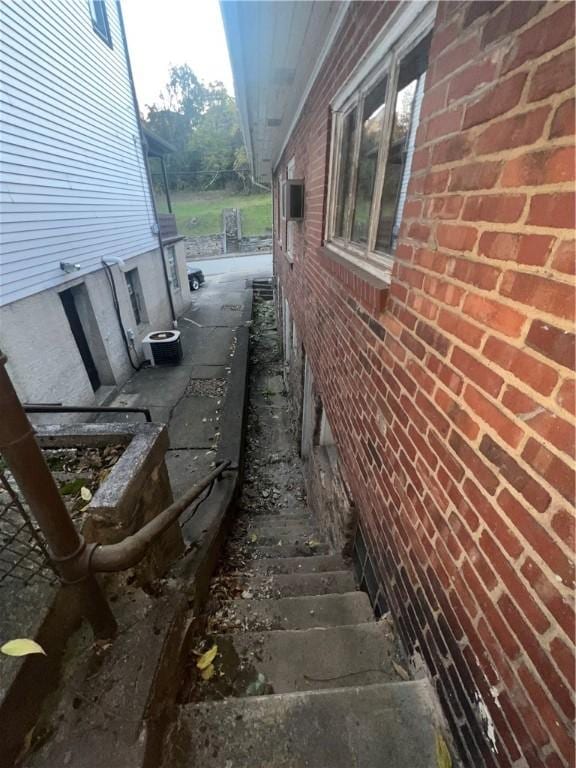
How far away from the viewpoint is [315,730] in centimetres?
141

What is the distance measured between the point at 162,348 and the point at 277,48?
641cm

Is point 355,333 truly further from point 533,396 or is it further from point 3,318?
point 3,318

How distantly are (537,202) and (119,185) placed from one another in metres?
9.27

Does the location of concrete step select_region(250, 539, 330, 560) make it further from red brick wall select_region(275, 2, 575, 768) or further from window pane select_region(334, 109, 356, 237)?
window pane select_region(334, 109, 356, 237)

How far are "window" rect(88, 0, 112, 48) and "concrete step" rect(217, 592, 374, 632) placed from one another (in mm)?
10366

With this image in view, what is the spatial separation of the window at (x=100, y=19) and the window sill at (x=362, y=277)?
8.39m

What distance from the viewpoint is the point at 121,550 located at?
58.4 inches

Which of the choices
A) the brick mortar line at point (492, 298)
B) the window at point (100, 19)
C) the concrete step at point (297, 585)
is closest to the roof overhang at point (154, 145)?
the window at point (100, 19)

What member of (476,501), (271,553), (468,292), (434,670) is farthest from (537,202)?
(271,553)

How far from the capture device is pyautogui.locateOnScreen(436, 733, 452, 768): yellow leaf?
1302mm

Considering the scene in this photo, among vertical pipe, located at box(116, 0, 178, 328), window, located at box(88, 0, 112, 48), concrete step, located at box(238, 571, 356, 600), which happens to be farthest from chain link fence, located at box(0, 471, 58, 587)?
vertical pipe, located at box(116, 0, 178, 328)

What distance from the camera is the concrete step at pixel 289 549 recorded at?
349 centimetres

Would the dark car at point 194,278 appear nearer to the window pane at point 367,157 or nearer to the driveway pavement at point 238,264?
the driveway pavement at point 238,264

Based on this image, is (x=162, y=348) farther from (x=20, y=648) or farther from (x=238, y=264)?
(x=238, y=264)
